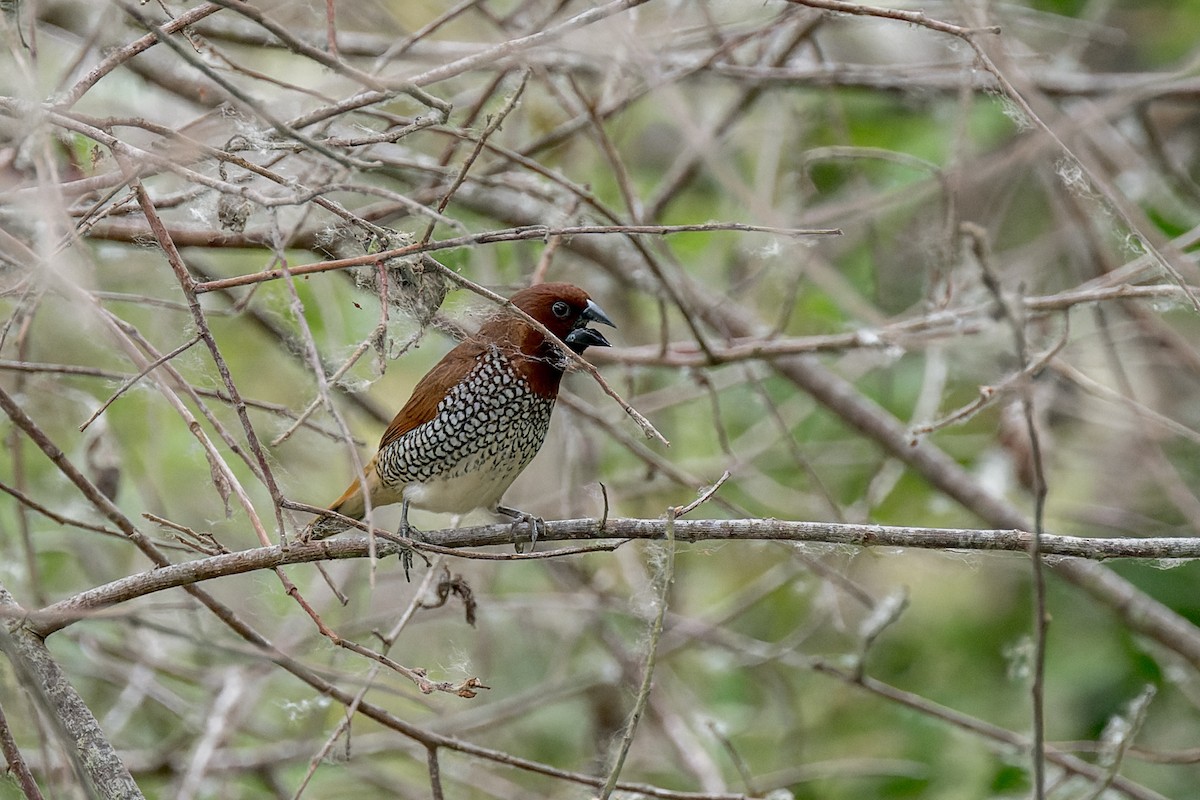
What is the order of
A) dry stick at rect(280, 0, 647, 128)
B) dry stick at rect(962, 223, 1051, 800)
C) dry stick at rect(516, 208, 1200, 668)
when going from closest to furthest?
dry stick at rect(962, 223, 1051, 800) → dry stick at rect(280, 0, 647, 128) → dry stick at rect(516, 208, 1200, 668)

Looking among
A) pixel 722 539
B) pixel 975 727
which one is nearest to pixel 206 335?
pixel 722 539

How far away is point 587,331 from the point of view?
349cm

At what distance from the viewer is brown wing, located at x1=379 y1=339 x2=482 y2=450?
3.68m

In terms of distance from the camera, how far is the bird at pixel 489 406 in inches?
139

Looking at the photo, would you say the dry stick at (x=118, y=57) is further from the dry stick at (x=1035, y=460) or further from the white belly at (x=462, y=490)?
the white belly at (x=462, y=490)

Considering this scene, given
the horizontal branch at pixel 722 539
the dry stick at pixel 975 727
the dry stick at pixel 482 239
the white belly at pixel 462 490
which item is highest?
the white belly at pixel 462 490

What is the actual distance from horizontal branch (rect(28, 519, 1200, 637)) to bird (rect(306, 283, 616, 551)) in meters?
1.12

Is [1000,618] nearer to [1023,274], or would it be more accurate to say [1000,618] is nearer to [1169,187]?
[1023,274]

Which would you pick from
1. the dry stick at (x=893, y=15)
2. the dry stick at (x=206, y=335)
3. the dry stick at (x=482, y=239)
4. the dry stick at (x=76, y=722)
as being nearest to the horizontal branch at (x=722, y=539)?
the dry stick at (x=76, y=722)

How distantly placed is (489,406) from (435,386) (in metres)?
0.21

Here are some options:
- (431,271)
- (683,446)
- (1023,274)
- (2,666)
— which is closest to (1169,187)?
(1023,274)

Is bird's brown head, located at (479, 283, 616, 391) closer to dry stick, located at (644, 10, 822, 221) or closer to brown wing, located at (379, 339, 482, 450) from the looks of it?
brown wing, located at (379, 339, 482, 450)

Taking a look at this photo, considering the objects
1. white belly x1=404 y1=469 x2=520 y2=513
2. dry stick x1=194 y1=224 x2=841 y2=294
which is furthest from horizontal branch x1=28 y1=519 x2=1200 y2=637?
white belly x1=404 y1=469 x2=520 y2=513

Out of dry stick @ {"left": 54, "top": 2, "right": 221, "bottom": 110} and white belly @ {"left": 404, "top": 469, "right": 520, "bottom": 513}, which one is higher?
dry stick @ {"left": 54, "top": 2, "right": 221, "bottom": 110}
